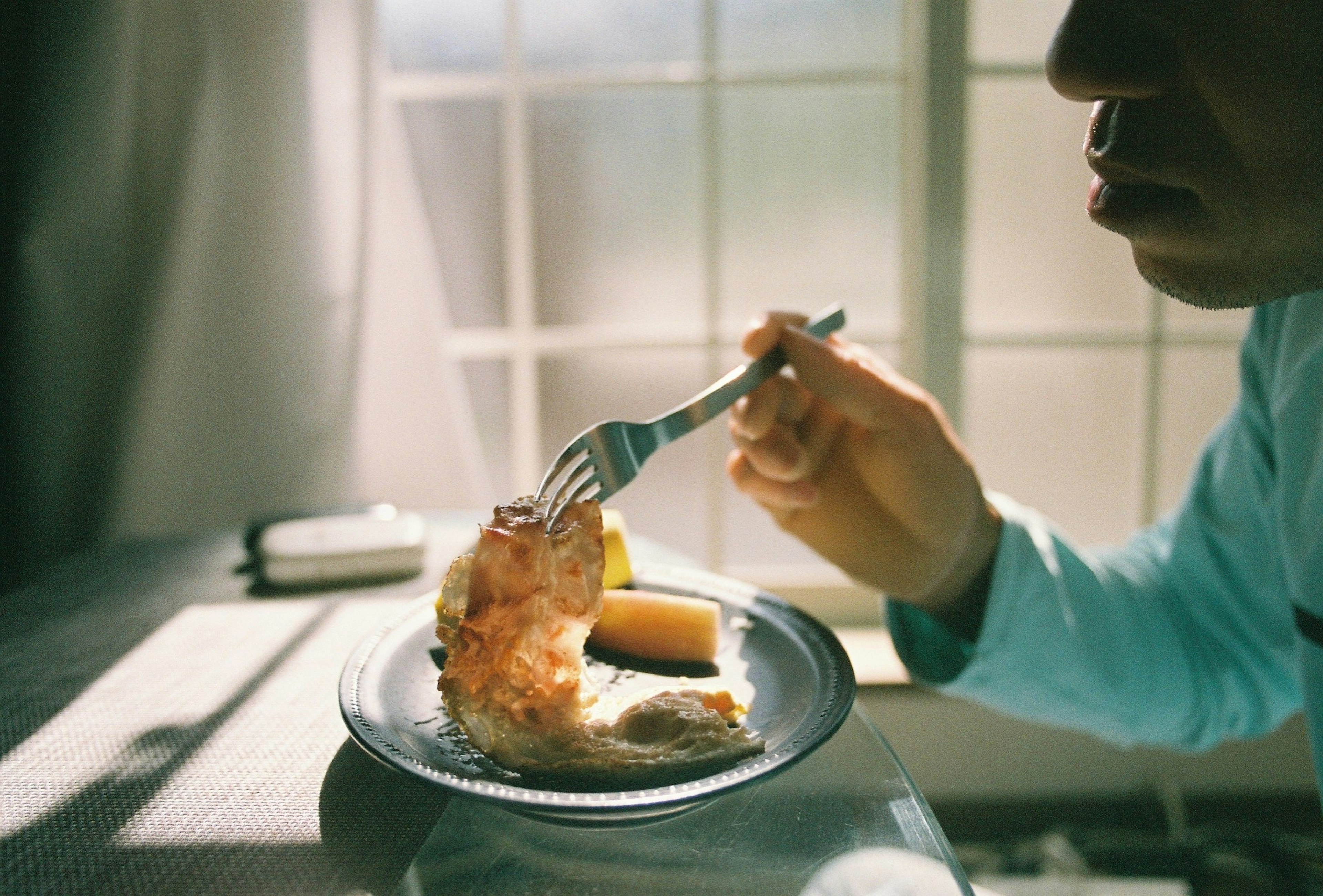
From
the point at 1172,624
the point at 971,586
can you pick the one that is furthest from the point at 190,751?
the point at 1172,624

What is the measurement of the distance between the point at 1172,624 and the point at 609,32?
4.34 ft

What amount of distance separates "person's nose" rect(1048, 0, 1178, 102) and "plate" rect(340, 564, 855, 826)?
0.46 m

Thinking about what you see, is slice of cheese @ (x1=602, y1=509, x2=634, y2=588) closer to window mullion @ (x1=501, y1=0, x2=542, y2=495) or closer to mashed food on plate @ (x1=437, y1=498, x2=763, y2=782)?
mashed food on plate @ (x1=437, y1=498, x2=763, y2=782)

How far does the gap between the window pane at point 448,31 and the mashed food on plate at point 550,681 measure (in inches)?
50.4

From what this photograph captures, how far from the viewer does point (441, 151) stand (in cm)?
161

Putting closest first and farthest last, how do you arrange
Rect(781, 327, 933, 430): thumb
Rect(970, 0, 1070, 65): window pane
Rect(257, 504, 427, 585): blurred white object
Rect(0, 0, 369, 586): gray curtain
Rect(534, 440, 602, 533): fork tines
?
Rect(534, 440, 602, 533): fork tines < Rect(781, 327, 933, 430): thumb < Rect(257, 504, 427, 585): blurred white object < Rect(0, 0, 369, 586): gray curtain < Rect(970, 0, 1070, 65): window pane

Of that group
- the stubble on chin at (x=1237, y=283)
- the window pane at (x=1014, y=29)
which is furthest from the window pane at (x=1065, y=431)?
the stubble on chin at (x=1237, y=283)

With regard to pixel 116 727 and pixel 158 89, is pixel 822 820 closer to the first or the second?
pixel 116 727

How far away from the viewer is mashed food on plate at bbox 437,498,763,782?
1.64 feet

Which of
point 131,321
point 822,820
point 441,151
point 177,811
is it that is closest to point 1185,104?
point 822,820

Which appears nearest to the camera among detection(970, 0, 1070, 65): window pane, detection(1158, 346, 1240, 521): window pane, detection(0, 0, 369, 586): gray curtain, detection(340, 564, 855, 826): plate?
detection(340, 564, 855, 826): plate

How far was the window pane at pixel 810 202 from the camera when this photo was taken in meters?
1.60

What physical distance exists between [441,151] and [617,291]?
42 cm

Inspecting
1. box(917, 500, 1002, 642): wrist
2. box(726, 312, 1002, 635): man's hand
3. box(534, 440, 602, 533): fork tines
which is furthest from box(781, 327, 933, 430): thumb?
box(534, 440, 602, 533): fork tines
